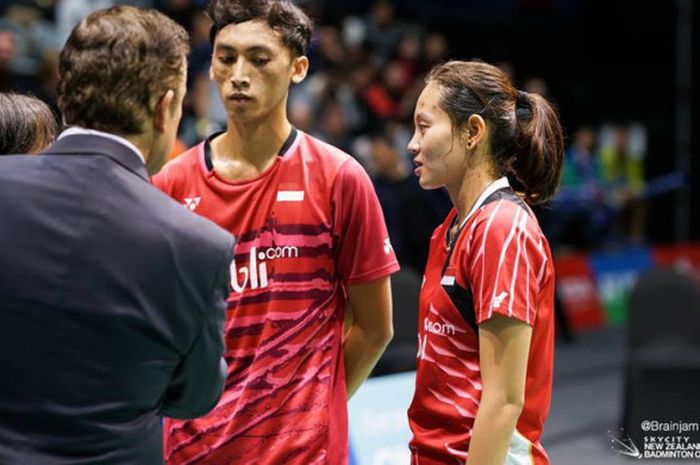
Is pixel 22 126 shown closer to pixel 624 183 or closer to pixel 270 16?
pixel 270 16

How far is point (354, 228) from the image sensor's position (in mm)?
2850

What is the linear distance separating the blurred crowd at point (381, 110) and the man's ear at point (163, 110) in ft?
12.9

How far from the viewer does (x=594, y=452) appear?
591cm

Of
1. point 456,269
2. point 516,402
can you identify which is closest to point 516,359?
point 516,402

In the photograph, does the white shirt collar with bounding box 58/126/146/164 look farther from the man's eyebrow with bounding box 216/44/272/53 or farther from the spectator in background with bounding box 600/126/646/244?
the spectator in background with bounding box 600/126/646/244

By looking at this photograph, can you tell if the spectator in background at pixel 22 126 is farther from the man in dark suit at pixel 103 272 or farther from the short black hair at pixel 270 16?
the man in dark suit at pixel 103 272

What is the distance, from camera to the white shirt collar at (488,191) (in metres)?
2.57

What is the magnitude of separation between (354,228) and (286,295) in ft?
0.81

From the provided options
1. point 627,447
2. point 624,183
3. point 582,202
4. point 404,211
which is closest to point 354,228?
point 627,447

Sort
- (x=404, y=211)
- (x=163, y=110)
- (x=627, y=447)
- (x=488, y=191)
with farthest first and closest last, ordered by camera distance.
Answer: (x=404, y=211) → (x=627, y=447) → (x=488, y=191) → (x=163, y=110)

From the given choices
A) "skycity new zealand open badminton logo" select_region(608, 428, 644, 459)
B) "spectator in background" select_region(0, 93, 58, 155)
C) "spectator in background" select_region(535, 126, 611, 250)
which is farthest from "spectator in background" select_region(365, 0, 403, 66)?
"spectator in background" select_region(0, 93, 58, 155)

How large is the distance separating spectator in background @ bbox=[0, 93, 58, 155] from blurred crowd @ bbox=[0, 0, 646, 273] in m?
3.29

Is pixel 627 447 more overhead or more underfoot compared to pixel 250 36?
more underfoot

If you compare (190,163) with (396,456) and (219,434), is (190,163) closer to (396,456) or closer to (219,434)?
(219,434)
